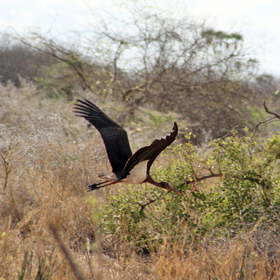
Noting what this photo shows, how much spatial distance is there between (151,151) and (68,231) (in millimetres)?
1066

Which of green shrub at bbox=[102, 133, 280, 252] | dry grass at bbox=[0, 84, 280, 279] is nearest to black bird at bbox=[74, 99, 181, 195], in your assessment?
green shrub at bbox=[102, 133, 280, 252]

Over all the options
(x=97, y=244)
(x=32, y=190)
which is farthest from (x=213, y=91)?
(x=97, y=244)

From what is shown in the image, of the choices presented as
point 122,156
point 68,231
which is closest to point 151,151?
point 122,156

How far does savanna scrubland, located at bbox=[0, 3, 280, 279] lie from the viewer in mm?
2770

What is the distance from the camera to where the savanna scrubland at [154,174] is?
2.77m

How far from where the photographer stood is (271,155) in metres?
3.41

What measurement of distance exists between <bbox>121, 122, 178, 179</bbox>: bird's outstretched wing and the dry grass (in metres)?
0.49

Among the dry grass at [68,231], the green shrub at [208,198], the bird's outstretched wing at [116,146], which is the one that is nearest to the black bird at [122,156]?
the bird's outstretched wing at [116,146]

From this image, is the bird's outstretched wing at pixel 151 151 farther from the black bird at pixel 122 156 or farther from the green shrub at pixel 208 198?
the green shrub at pixel 208 198

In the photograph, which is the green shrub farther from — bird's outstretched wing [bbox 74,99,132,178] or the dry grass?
bird's outstretched wing [bbox 74,99,132,178]

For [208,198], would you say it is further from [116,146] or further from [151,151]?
[151,151]

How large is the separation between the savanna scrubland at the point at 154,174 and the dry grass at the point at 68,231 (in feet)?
0.05

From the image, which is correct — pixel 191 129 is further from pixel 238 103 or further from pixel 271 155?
pixel 271 155

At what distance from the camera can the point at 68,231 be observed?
10.3 feet
